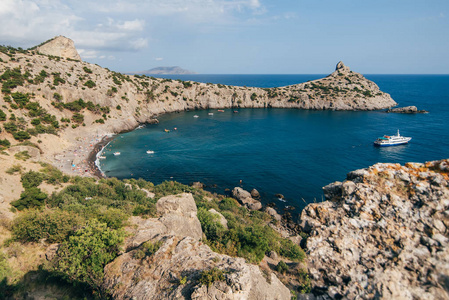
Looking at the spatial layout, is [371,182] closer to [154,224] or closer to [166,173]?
[154,224]

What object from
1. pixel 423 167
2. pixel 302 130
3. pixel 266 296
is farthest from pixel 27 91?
pixel 302 130

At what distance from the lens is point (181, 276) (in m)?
10.4

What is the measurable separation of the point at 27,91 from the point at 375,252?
87849mm

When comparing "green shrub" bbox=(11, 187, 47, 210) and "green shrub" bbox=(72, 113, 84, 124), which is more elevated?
"green shrub" bbox=(72, 113, 84, 124)

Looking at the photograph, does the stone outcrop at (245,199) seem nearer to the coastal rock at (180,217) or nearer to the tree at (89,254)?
the coastal rock at (180,217)

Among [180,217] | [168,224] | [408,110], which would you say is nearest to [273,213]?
[180,217]

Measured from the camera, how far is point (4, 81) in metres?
61.7

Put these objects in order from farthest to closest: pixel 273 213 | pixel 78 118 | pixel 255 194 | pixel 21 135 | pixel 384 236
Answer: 1. pixel 78 118
2. pixel 21 135
3. pixel 255 194
4. pixel 273 213
5. pixel 384 236

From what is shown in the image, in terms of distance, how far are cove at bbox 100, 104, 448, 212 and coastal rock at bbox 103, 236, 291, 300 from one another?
99.4ft

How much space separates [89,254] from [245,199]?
105 feet

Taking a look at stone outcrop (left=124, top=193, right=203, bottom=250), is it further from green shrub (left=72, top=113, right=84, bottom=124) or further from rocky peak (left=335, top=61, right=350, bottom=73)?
rocky peak (left=335, top=61, right=350, bottom=73)

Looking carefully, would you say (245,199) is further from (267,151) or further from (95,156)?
(95,156)

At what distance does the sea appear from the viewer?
49531 millimetres

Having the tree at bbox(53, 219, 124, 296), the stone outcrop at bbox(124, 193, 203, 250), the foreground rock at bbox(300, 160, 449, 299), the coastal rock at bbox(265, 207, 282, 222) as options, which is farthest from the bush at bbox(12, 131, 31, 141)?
the foreground rock at bbox(300, 160, 449, 299)
